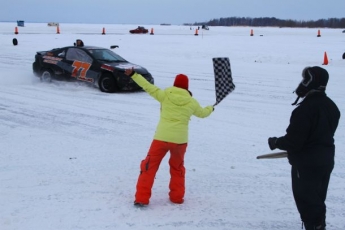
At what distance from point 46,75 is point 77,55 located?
130cm

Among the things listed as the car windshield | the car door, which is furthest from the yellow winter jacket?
the car windshield

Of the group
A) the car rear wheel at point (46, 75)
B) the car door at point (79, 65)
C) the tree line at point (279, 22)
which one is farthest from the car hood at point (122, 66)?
the tree line at point (279, 22)

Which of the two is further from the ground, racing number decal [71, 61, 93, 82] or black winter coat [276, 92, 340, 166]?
black winter coat [276, 92, 340, 166]

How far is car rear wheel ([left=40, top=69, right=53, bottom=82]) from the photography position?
1284 centimetres

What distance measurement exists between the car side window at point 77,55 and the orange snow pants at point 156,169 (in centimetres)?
807

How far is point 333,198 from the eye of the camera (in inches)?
190

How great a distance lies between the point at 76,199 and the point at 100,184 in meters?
0.52

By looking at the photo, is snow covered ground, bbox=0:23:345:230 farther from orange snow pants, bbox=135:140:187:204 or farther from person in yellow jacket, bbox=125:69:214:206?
person in yellow jacket, bbox=125:69:214:206

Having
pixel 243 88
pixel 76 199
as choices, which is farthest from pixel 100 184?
pixel 243 88

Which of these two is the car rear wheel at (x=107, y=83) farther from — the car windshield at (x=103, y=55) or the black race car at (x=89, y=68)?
the car windshield at (x=103, y=55)

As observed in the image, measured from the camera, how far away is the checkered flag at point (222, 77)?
491 cm

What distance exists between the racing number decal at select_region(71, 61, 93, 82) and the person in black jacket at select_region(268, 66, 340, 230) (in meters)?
9.22

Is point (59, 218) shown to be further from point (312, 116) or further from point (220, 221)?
point (312, 116)

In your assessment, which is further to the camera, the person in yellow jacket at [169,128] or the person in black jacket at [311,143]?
the person in yellow jacket at [169,128]
